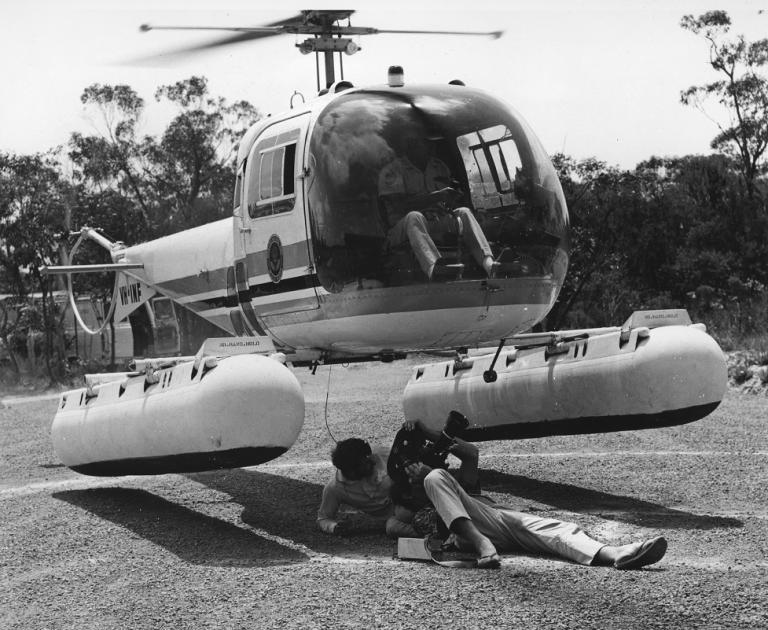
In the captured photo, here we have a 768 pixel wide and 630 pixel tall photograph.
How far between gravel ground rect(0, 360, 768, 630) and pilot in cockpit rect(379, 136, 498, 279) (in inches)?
80.9

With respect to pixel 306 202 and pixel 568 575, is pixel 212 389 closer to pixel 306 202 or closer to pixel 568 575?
pixel 306 202

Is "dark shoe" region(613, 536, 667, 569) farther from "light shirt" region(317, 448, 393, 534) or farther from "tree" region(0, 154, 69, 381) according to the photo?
"tree" region(0, 154, 69, 381)

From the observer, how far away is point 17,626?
6.61 m

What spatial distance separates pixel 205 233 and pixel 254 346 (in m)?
2.70

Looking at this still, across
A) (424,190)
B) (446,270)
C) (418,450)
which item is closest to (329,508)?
(418,450)

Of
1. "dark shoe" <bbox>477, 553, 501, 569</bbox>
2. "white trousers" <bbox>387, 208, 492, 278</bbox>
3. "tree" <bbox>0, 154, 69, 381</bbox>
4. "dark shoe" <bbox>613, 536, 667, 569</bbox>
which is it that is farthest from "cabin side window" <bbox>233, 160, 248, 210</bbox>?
"tree" <bbox>0, 154, 69, 381</bbox>

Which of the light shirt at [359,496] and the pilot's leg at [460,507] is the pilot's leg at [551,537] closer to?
the pilot's leg at [460,507]

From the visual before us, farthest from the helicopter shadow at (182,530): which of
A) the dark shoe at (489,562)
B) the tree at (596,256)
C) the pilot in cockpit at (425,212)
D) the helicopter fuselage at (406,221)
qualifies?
the tree at (596,256)

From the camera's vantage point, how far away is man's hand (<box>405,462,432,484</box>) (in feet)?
27.2

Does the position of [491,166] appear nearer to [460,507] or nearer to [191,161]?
[460,507]

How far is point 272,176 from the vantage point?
9.77m

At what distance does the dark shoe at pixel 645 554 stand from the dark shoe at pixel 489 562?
751 millimetres

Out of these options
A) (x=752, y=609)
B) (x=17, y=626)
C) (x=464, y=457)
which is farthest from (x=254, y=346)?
(x=752, y=609)

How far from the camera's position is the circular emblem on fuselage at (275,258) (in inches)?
383
